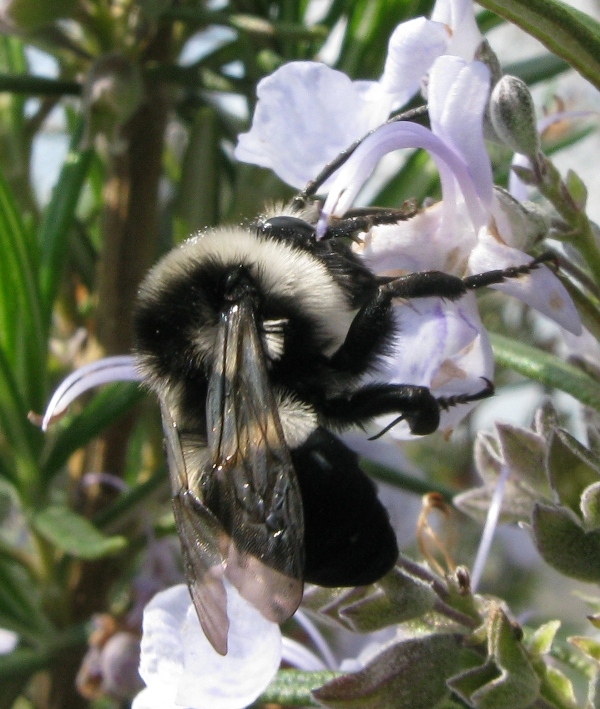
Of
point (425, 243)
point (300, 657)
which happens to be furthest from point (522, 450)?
point (300, 657)

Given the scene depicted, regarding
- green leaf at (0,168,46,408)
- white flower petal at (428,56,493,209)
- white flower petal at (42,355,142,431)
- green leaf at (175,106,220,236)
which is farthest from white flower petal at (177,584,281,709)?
green leaf at (175,106,220,236)

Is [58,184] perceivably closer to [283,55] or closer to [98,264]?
[98,264]

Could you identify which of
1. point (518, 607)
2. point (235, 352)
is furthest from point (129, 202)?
point (518, 607)

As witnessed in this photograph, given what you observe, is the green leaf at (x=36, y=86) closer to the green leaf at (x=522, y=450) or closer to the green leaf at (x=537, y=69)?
the green leaf at (x=537, y=69)

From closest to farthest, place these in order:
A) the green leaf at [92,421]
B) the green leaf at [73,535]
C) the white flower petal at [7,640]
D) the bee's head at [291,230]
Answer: the bee's head at [291,230], the green leaf at [73,535], the green leaf at [92,421], the white flower petal at [7,640]

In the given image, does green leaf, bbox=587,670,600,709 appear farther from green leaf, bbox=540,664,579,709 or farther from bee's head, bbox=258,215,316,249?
bee's head, bbox=258,215,316,249

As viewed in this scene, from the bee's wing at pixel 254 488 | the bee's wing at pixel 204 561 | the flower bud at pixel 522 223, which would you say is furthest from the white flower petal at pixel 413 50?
the bee's wing at pixel 204 561

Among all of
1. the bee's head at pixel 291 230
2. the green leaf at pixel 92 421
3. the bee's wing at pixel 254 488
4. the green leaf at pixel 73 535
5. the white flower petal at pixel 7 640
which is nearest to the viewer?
the bee's wing at pixel 254 488
